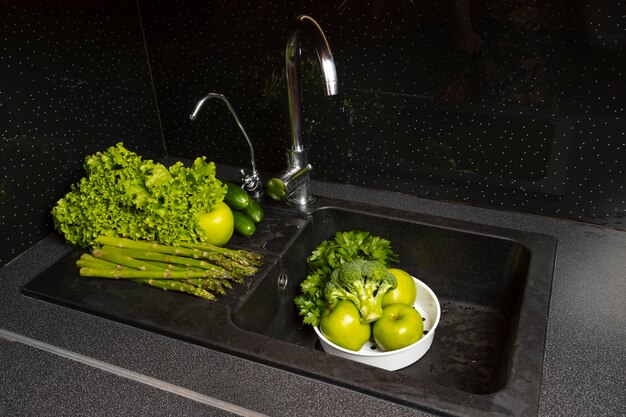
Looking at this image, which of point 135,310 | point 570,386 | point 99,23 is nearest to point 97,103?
point 99,23

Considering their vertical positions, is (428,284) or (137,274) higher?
(137,274)

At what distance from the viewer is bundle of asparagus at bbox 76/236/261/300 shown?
0.99m

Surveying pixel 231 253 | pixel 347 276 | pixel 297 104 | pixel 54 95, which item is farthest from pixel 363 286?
pixel 54 95

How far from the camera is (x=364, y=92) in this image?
121 centimetres

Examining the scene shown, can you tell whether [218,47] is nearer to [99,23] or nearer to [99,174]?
[99,23]

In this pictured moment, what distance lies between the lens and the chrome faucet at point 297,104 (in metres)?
0.96

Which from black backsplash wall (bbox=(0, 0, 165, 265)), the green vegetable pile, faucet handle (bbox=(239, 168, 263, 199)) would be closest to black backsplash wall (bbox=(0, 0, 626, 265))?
black backsplash wall (bbox=(0, 0, 165, 265))

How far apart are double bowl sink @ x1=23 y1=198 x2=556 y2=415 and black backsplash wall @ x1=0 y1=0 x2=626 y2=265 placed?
0.13 metres

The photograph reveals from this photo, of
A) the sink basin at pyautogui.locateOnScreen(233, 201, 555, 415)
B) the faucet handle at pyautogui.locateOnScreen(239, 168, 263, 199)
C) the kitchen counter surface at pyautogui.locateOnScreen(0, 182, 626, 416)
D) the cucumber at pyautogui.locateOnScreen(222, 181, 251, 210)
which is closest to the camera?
the kitchen counter surface at pyautogui.locateOnScreen(0, 182, 626, 416)

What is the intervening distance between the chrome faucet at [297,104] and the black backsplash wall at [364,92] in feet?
0.45

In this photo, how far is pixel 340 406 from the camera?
75cm

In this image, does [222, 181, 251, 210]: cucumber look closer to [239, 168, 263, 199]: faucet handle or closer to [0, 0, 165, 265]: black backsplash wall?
[239, 168, 263, 199]: faucet handle

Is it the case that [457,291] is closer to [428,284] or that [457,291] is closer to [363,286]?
[428,284]

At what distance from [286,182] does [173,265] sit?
11.5 inches
